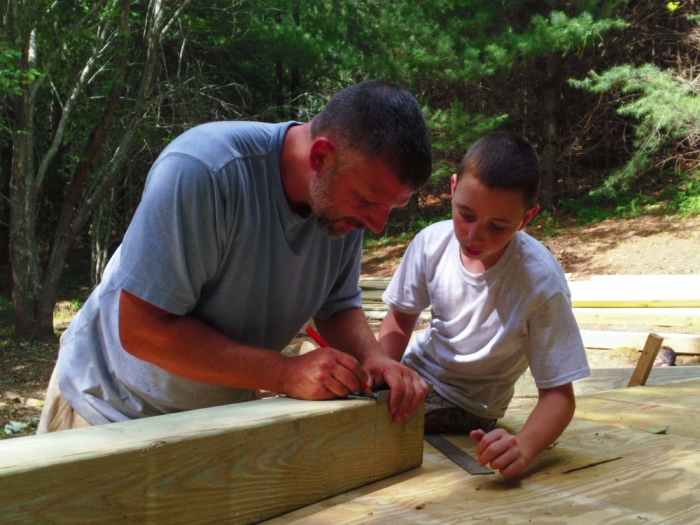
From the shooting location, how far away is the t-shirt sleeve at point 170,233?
1.61m

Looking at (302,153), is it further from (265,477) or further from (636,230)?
(636,230)

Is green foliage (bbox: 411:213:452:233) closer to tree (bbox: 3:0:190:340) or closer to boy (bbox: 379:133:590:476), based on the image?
tree (bbox: 3:0:190:340)

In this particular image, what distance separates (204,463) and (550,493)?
2.93ft

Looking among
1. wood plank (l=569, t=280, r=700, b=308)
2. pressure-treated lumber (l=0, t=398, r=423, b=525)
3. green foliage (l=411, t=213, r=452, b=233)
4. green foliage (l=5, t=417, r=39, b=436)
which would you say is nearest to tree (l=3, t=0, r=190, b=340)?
green foliage (l=5, t=417, r=39, b=436)

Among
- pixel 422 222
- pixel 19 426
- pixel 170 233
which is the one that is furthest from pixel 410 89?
pixel 170 233

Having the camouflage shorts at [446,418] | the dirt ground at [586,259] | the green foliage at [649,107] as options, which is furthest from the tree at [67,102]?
the green foliage at [649,107]

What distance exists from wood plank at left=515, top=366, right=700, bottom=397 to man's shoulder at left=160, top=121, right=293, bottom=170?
285 centimetres

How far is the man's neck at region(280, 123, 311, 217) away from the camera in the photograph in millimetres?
1853

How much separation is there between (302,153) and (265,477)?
33.9 inches

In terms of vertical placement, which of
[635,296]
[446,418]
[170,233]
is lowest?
[635,296]

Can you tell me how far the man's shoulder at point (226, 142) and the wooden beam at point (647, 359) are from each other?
2.59 metres

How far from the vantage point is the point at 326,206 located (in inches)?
71.4

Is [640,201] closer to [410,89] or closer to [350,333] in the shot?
[410,89]

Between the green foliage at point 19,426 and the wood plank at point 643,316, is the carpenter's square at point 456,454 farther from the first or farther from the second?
the wood plank at point 643,316
